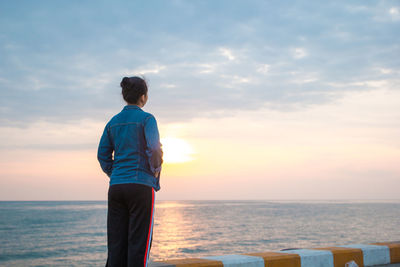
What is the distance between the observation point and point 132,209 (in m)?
2.61

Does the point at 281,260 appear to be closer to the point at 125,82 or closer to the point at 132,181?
the point at 132,181

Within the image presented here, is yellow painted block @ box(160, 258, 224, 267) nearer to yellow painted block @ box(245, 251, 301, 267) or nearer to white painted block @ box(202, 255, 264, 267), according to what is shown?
white painted block @ box(202, 255, 264, 267)

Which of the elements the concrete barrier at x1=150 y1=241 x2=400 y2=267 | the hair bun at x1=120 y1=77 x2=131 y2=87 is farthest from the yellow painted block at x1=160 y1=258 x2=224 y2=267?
the hair bun at x1=120 y1=77 x2=131 y2=87

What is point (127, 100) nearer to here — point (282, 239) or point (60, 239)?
point (282, 239)

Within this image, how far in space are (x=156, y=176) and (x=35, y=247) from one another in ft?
109

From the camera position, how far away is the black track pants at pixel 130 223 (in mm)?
2576

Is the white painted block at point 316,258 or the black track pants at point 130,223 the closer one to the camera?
the black track pants at point 130,223

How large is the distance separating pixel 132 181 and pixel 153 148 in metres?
0.27

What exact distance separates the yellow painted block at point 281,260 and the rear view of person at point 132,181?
170 cm

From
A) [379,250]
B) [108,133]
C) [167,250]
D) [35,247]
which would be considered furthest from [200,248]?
[108,133]

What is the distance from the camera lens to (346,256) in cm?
435

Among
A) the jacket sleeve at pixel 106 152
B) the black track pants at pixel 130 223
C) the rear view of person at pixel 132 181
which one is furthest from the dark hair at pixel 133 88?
the black track pants at pixel 130 223

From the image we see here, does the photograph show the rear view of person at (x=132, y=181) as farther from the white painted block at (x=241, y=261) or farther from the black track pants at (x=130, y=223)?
the white painted block at (x=241, y=261)

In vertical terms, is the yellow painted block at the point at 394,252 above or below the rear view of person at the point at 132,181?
below
